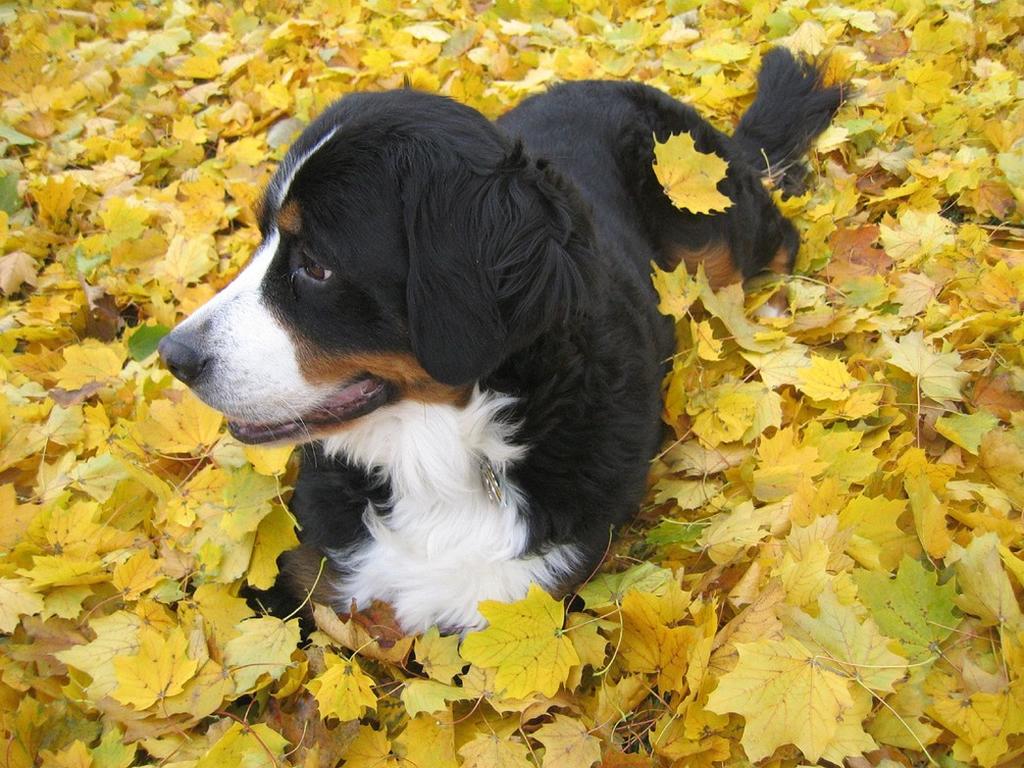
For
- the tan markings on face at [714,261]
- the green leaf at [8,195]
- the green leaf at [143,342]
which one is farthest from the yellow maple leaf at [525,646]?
the green leaf at [8,195]

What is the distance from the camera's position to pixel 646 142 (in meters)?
3.78

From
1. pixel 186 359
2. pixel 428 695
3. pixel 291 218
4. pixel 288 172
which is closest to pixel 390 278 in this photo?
pixel 291 218

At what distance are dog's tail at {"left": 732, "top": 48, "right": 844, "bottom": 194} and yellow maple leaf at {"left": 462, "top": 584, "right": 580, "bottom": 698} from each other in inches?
118

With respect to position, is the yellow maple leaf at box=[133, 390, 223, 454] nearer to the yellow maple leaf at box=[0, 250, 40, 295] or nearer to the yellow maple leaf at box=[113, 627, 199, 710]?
the yellow maple leaf at box=[113, 627, 199, 710]

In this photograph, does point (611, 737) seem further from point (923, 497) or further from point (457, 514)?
point (923, 497)

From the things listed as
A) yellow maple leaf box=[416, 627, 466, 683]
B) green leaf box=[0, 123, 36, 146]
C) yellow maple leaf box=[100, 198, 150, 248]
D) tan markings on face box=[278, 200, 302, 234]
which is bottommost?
yellow maple leaf box=[416, 627, 466, 683]

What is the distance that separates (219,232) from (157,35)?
267cm

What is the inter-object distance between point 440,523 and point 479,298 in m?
0.80

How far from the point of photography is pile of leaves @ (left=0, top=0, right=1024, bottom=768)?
2.22 metres

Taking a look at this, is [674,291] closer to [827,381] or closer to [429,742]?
[827,381]

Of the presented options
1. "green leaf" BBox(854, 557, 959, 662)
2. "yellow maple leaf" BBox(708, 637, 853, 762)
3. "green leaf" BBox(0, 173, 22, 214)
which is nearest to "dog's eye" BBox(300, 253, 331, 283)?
"yellow maple leaf" BBox(708, 637, 853, 762)

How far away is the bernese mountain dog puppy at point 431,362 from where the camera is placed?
222 centimetres

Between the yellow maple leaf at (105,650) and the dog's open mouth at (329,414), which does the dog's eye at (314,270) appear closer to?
the dog's open mouth at (329,414)

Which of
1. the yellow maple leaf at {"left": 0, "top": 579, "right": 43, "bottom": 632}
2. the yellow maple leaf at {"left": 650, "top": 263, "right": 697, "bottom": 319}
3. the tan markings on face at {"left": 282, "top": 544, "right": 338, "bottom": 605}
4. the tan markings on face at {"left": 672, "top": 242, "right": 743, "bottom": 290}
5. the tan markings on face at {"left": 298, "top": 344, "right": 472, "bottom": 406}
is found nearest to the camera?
the tan markings on face at {"left": 298, "top": 344, "right": 472, "bottom": 406}
